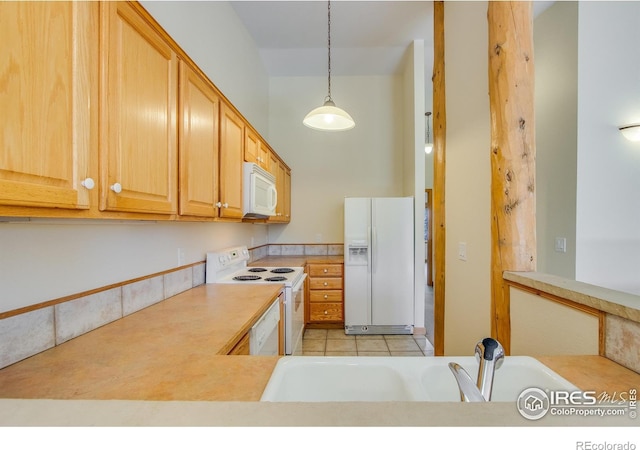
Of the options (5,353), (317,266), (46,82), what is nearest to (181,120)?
(46,82)

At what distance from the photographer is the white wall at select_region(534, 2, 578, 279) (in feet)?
7.85

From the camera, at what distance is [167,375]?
0.84 meters

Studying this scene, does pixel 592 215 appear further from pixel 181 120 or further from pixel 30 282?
pixel 30 282

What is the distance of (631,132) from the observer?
2344mm

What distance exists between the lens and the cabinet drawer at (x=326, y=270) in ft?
11.5

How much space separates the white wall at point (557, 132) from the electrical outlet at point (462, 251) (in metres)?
1.25

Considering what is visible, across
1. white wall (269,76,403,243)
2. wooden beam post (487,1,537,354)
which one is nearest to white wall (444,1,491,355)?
wooden beam post (487,1,537,354)

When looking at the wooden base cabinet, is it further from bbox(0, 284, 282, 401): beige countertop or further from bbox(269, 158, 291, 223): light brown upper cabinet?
bbox(0, 284, 282, 401): beige countertop

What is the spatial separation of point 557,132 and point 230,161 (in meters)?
2.89

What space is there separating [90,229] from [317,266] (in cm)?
256

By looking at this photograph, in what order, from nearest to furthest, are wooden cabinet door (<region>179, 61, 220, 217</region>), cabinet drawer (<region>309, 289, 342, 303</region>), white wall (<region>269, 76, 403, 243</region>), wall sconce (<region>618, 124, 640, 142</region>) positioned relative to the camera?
wooden cabinet door (<region>179, 61, 220, 217</region>), wall sconce (<region>618, 124, 640, 142</region>), cabinet drawer (<region>309, 289, 342, 303</region>), white wall (<region>269, 76, 403, 243</region>)

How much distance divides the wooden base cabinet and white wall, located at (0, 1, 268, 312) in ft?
3.60

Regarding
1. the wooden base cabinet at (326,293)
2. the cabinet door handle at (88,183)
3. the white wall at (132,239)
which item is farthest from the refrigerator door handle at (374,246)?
the cabinet door handle at (88,183)

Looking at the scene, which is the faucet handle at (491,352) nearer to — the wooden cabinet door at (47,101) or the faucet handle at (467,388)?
the faucet handle at (467,388)
